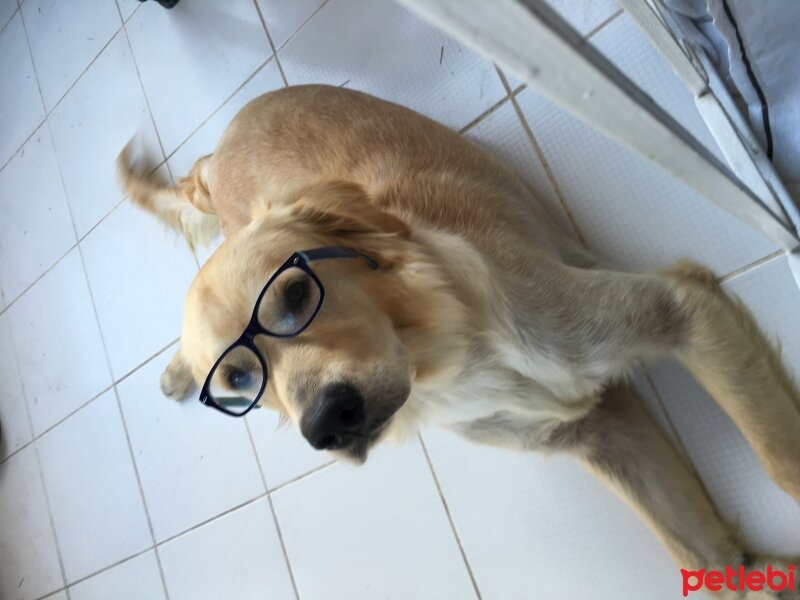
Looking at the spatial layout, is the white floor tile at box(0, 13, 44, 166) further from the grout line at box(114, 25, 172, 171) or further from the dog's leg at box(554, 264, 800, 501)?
the dog's leg at box(554, 264, 800, 501)

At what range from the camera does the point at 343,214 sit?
4.34ft

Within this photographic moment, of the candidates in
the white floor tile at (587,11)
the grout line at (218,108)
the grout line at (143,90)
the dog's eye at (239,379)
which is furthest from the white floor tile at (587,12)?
the grout line at (143,90)

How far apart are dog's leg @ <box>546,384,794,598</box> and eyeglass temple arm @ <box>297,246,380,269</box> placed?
0.70m

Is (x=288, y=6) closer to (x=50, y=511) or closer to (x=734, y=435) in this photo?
(x=734, y=435)

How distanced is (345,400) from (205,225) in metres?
1.65

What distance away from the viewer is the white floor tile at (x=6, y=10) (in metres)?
3.85

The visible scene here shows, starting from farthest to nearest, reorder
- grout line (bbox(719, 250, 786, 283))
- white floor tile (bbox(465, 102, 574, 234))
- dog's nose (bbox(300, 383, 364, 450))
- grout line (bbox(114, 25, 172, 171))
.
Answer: grout line (bbox(114, 25, 172, 171))
white floor tile (bbox(465, 102, 574, 234))
grout line (bbox(719, 250, 786, 283))
dog's nose (bbox(300, 383, 364, 450))

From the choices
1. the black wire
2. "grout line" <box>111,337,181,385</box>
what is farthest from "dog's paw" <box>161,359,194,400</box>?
the black wire

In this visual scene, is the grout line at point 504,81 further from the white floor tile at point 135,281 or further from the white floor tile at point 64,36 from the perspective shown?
the white floor tile at point 64,36

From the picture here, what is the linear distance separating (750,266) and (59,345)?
2.96 m

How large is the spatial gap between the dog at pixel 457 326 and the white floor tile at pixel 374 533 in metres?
0.47

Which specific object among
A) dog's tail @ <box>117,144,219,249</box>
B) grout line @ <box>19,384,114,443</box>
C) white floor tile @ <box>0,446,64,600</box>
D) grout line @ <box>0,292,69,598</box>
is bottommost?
white floor tile @ <box>0,446,64,600</box>

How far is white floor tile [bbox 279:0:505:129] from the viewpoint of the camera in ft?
6.79

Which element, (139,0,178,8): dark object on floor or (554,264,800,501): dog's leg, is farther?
(139,0,178,8): dark object on floor
